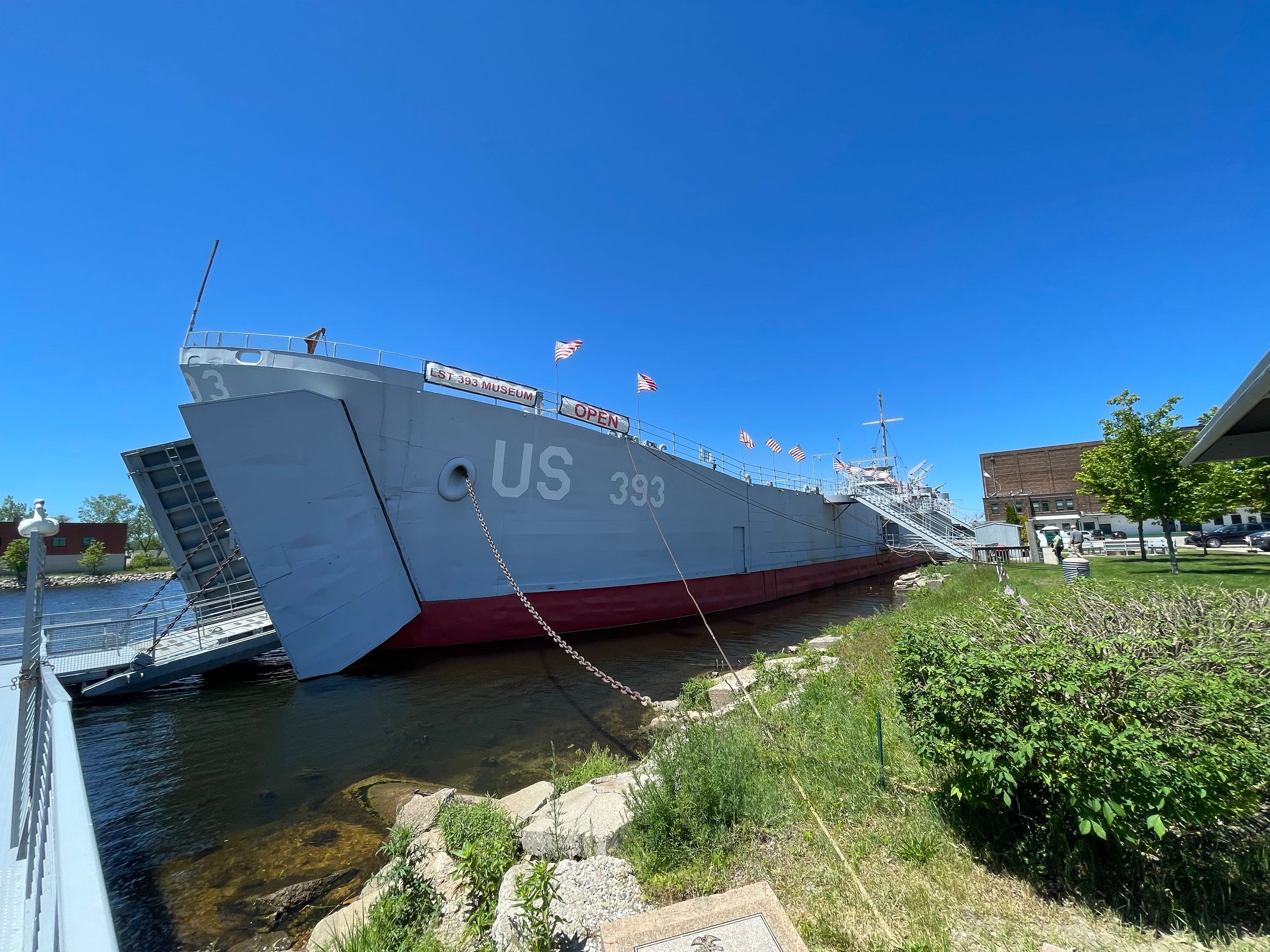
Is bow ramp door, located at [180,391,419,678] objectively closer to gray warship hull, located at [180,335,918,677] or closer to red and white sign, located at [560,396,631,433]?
gray warship hull, located at [180,335,918,677]

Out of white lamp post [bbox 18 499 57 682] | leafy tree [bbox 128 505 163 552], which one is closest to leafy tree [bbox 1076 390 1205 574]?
white lamp post [bbox 18 499 57 682]

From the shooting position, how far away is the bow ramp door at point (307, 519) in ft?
31.0

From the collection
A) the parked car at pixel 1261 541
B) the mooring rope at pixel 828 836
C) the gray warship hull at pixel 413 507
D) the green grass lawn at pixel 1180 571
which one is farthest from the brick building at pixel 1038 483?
the mooring rope at pixel 828 836

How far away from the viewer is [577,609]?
13977 mm

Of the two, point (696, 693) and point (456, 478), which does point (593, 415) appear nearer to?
point (456, 478)

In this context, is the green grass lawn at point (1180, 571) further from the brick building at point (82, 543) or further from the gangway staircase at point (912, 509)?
the brick building at point (82, 543)

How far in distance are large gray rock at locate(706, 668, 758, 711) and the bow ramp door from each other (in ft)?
23.2

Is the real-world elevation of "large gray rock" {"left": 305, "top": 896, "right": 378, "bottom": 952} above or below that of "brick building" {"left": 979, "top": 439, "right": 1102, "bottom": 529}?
below

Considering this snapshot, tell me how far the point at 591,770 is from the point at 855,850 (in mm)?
3352

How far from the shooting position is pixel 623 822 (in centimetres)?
380

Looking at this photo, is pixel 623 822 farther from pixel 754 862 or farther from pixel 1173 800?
pixel 1173 800

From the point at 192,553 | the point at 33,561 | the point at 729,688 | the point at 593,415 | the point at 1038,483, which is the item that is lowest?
the point at 729,688

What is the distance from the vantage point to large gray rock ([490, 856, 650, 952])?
2736mm

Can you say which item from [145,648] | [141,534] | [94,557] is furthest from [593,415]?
[141,534]
